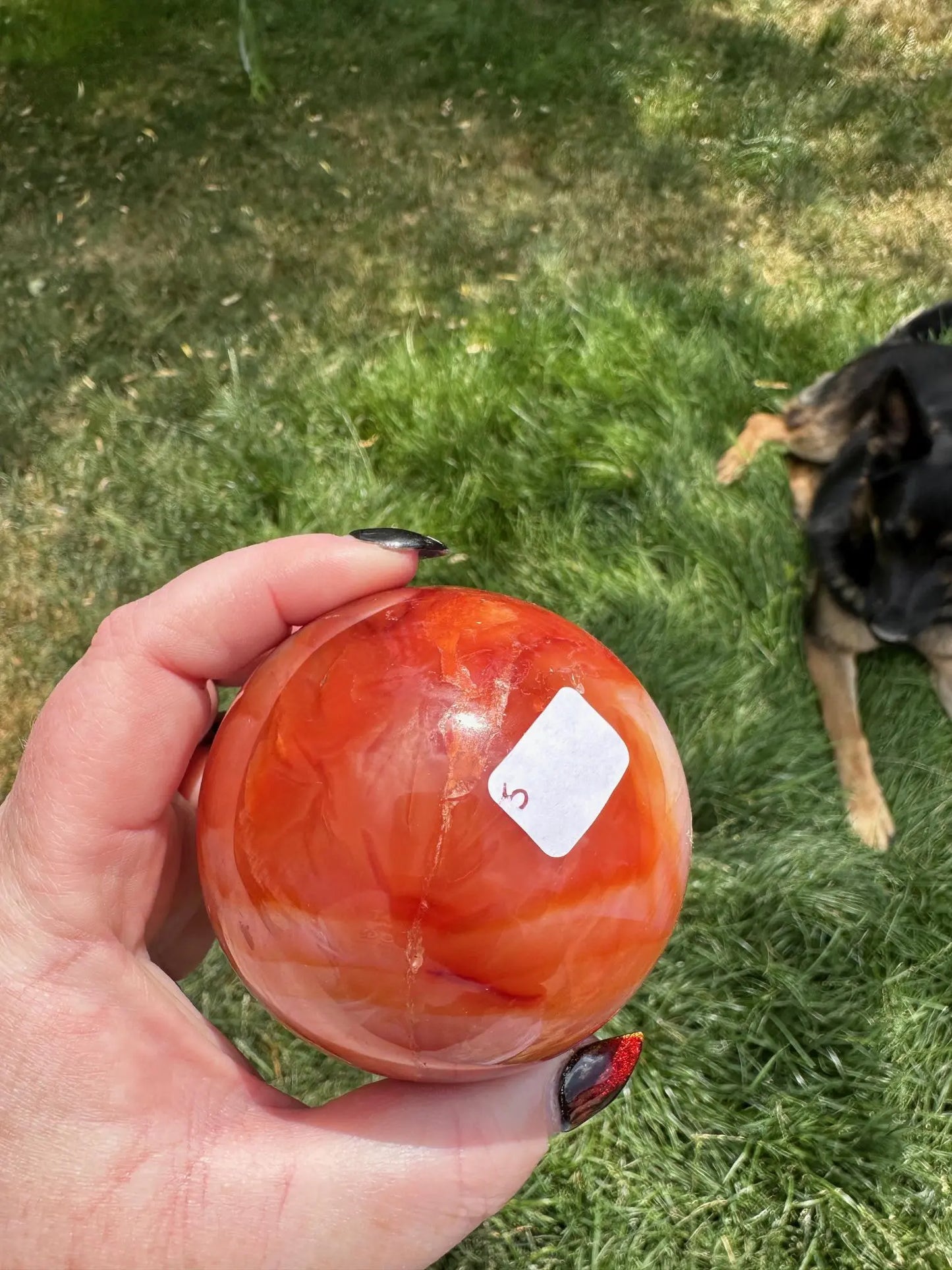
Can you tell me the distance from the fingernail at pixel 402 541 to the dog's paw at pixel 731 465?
1.88 meters

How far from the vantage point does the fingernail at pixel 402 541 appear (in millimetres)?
1622

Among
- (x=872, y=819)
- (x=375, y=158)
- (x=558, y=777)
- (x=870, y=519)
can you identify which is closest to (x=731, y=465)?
(x=870, y=519)

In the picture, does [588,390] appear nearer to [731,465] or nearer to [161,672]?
[731,465]

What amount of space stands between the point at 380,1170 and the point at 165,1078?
1.15 feet

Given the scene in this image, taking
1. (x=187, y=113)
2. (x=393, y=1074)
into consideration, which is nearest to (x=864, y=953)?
(x=393, y=1074)

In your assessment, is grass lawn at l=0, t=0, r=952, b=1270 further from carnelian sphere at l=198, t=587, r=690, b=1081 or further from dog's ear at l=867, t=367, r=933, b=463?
carnelian sphere at l=198, t=587, r=690, b=1081

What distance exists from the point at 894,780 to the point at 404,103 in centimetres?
379

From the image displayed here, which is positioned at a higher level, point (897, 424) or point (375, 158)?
point (897, 424)

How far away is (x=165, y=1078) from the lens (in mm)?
1390

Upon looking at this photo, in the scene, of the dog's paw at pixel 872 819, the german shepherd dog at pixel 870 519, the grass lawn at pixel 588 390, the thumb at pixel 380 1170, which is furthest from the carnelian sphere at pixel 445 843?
the german shepherd dog at pixel 870 519

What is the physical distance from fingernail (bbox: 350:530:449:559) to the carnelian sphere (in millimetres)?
335

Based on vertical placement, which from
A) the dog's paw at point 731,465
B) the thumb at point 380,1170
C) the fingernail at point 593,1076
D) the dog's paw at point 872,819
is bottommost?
the dog's paw at point 872,819

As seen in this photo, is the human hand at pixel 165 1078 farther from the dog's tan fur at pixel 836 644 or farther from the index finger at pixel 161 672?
the dog's tan fur at pixel 836 644

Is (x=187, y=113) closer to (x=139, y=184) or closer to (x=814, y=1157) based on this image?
(x=139, y=184)
